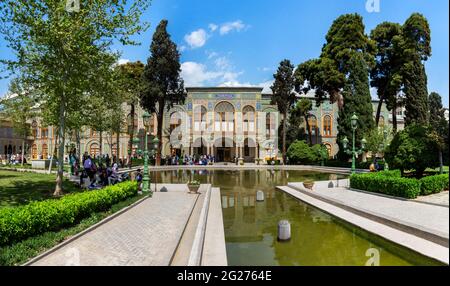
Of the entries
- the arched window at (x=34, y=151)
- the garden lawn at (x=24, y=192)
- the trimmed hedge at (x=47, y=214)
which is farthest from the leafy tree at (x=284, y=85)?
the arched window at (x=34, y=151)

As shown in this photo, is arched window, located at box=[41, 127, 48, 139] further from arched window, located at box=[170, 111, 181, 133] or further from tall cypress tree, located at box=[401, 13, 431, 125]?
tall cypress tree, located at box=[401, 13, 431, 125]

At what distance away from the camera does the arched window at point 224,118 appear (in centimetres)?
4559

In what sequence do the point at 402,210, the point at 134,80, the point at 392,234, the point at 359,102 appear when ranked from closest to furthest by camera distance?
1. the point at 392,234
2. the point at 402,210
3. the point at 359,102
4. the point at 134,80

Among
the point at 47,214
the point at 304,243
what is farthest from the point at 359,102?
the point at 47,214

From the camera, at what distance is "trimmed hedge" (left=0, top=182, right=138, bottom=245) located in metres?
6.31

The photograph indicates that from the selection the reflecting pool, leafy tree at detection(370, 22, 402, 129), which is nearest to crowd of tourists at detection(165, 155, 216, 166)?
leafy tree at detection(370, 22, 402, 129)

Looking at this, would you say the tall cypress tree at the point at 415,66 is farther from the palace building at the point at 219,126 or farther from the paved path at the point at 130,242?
the palace building at the point at 219,126

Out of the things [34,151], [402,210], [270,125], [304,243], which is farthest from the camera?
[34,151]

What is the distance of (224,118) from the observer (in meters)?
45.7

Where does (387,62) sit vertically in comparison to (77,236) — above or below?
above

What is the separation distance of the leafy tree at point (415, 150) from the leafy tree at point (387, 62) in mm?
17187

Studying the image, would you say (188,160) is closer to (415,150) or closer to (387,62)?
(387,62)

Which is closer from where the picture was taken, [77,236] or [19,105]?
[77,236]

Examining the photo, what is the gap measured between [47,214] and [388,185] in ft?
43.5
